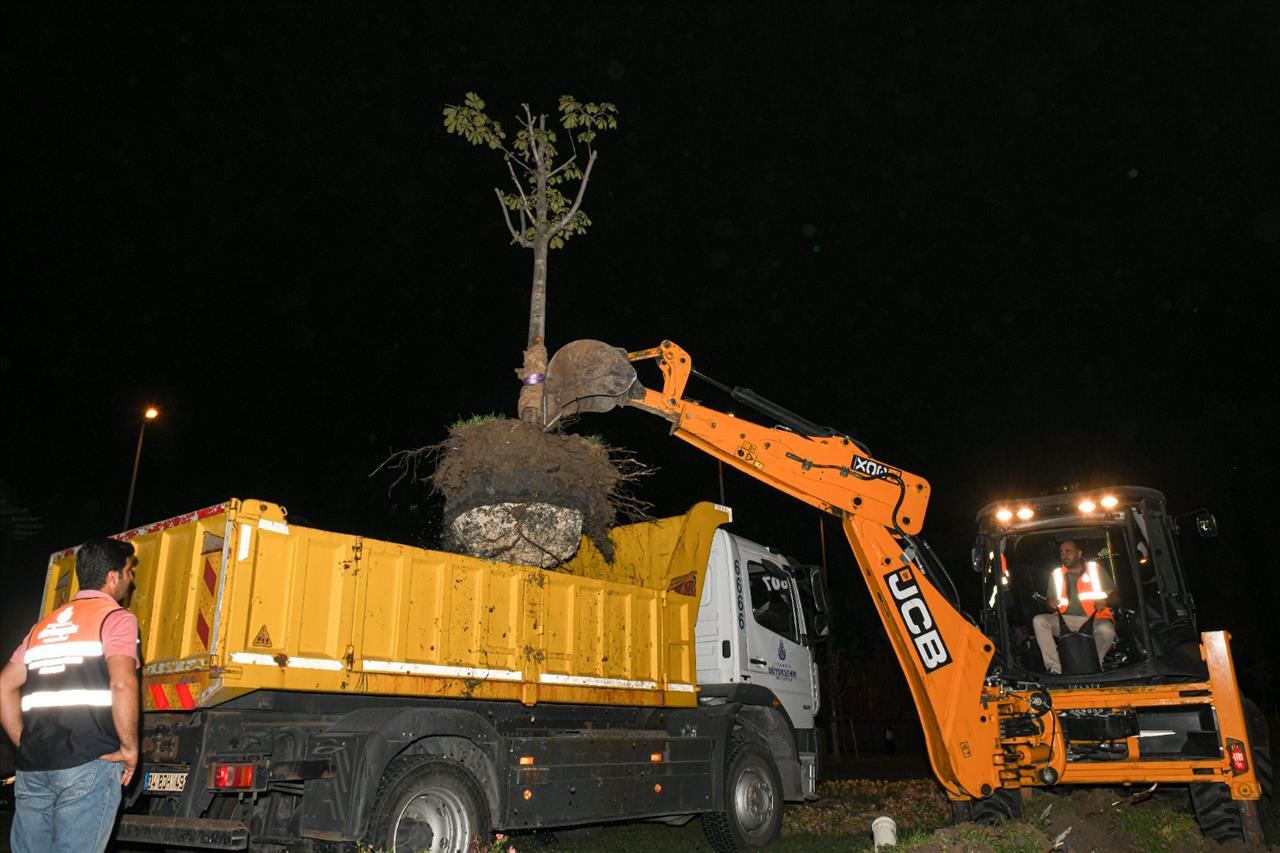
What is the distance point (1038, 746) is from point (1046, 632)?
4.16 feet

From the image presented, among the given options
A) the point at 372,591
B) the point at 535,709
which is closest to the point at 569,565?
the point at 535,709

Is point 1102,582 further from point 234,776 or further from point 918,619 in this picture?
point 234,776

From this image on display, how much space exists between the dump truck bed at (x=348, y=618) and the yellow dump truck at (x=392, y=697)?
12 mm

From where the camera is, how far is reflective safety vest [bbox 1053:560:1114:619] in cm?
826

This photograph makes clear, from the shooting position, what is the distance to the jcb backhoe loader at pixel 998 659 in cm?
724

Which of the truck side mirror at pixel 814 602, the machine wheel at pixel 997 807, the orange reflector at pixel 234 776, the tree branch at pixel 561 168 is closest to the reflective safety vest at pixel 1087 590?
the machine wheel at pixel 997 807

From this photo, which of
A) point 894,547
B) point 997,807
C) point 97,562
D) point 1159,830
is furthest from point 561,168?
point 1159,830

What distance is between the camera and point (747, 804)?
8.51 m

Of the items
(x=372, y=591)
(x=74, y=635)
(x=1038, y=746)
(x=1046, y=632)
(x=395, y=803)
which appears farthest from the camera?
(x=1046, y=632)

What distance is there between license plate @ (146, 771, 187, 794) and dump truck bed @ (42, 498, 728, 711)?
15.0 inches

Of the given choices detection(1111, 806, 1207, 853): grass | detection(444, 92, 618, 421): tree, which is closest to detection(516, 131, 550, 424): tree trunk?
detection(444, 92, 618, 421): tree

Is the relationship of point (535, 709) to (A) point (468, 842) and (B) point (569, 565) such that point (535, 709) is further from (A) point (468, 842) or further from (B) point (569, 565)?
(B) point (569, 565)

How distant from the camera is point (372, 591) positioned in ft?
19.1

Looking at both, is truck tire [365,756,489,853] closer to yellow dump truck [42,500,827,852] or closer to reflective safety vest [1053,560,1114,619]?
yellow dump truck [42,500,827,852]
